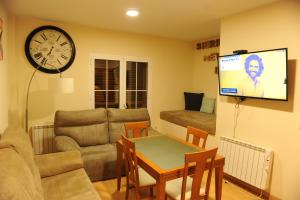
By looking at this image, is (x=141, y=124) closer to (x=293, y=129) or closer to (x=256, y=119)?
(x=256, y=119)

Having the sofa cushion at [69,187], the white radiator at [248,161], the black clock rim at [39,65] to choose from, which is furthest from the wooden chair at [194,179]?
the black clock rim at [39,65]

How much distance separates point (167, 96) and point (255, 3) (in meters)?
2.71

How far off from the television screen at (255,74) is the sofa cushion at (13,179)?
101 inches

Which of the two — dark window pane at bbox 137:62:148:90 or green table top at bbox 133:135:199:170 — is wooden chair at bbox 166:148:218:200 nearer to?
green table top at bbox 133:135:199:170

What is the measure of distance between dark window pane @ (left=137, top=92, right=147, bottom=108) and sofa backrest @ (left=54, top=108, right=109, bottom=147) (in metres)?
1.07

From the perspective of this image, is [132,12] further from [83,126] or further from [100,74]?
[83,126]

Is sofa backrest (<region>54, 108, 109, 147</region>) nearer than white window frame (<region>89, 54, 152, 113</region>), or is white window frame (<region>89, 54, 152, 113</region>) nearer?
sofa backrest (<region>54, 108, 109, 147</region>)

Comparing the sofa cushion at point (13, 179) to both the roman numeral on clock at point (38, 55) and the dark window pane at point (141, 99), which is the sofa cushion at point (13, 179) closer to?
the roman numeral on clock at point (38, 55)

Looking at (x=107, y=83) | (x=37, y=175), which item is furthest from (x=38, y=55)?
(x=37, y=175)

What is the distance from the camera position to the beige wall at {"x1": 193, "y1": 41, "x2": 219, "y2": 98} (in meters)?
4.66

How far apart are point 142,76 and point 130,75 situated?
0.98 feet

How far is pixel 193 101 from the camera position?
16.3ft

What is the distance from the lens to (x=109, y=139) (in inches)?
148

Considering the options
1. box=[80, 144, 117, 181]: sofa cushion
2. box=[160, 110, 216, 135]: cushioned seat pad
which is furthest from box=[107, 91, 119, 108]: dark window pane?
box=[80, 144, 117, 181]: sofa cushion
